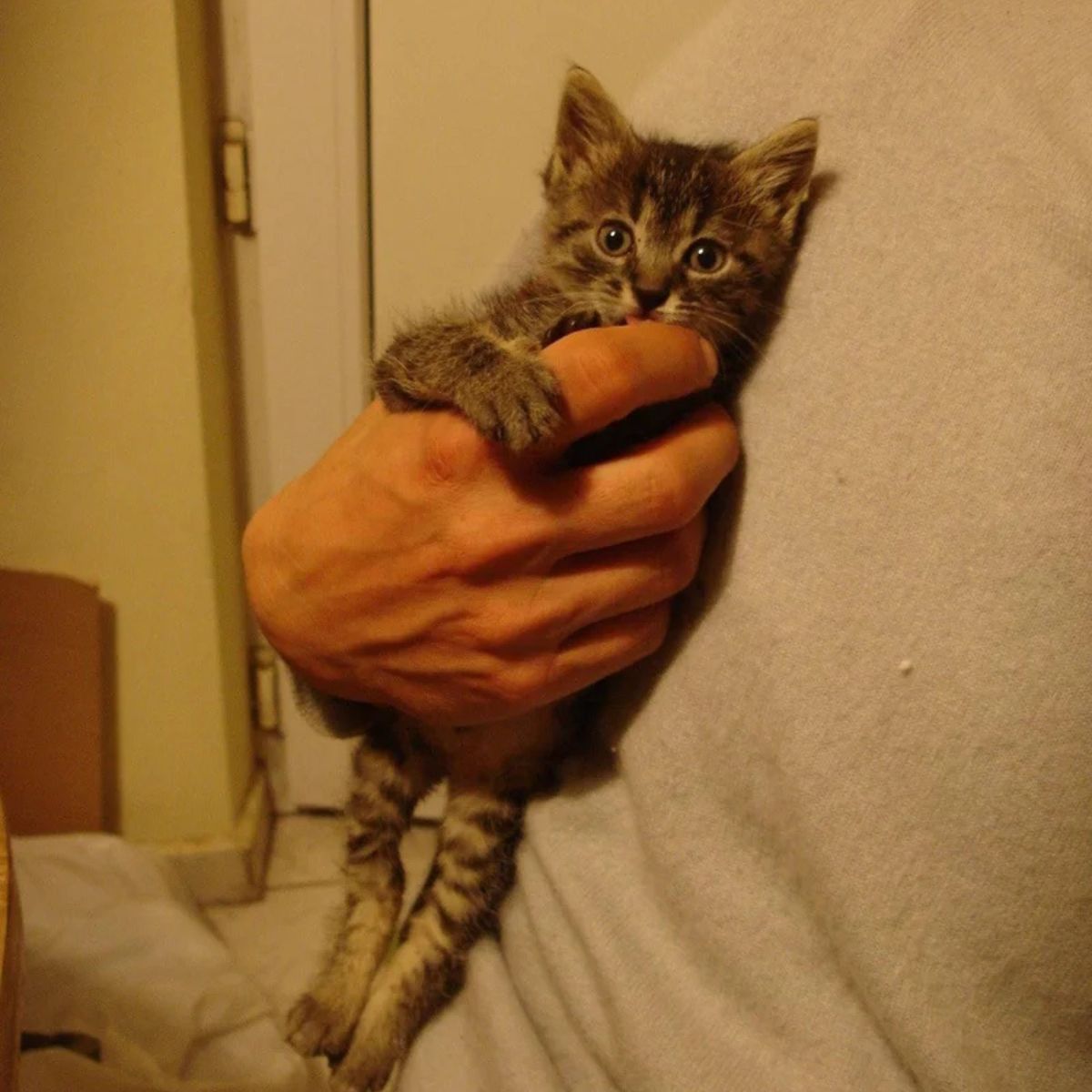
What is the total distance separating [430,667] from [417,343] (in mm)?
289

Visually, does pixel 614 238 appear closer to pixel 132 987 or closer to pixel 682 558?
pixel 682 558

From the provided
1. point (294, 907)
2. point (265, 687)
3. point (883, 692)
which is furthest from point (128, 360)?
point (883, 692)

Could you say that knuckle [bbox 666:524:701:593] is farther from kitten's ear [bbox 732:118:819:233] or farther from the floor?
the floor

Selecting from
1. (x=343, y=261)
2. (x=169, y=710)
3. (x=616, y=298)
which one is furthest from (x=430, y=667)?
(x=169, y=710)

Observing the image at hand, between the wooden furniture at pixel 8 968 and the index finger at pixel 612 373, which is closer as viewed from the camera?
the wooden furniture at pixel 8 968

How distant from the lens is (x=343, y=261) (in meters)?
1.35

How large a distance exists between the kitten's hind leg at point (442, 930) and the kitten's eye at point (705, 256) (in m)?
0.52

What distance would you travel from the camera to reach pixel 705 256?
86 cm

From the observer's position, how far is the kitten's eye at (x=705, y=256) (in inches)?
33.4

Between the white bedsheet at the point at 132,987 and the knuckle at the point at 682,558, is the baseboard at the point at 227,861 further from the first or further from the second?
the knuckle at the point at 682,558

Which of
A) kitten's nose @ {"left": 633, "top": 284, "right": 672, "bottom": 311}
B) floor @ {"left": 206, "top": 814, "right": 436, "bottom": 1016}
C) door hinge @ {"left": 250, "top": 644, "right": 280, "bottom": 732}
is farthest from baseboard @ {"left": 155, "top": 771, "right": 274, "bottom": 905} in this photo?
kitten's nose @ {"left": 633, "top": 284, "right": 672, "bottom": 311}

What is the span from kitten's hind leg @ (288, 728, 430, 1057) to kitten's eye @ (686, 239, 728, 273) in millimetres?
554

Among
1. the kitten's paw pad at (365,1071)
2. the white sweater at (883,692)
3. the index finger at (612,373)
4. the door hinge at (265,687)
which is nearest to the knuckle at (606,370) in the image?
the index finger at (612,373)

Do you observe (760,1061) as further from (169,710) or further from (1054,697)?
(169,710)
